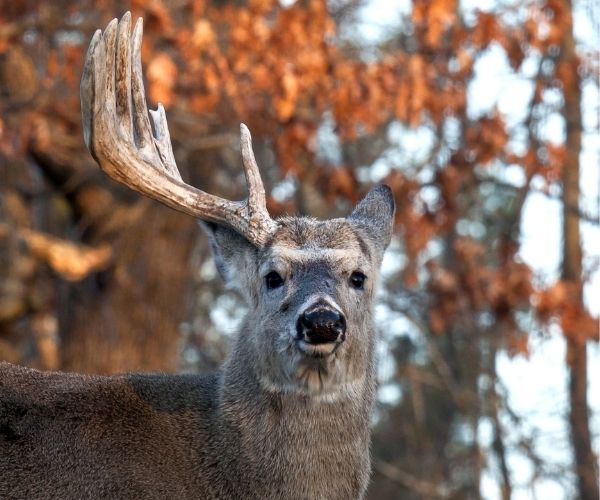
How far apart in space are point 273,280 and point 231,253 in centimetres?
42

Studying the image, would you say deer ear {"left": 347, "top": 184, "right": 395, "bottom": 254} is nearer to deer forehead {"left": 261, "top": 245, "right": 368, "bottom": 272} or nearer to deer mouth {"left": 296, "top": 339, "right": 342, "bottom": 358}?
deer forehead {"left": 261, "top": 245, "right": 368, "bottom": 272}

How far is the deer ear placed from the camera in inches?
290

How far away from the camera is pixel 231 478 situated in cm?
645

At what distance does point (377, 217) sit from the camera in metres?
7.51

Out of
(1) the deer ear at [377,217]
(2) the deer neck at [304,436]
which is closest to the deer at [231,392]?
(2) the deer neck at [304,436]

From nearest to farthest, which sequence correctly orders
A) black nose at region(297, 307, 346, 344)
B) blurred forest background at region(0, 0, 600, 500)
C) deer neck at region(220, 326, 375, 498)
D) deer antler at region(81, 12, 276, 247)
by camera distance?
1. black nose at region(297, 307, 346, 344)
2. deer neck at region(220, 326, 375, 498)
3. deer antler at region(81, 12, 276, 247)
4. blurred forest background at region(0, 0, 600, 500)

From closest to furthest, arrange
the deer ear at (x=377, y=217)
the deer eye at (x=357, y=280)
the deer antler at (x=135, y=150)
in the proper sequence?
1. the deer antler at (x=135, y=150)
2. the deer eye at (x=357, y=280)
3. the deer ear at (x=377, y=217)

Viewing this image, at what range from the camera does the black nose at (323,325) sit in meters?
6.22

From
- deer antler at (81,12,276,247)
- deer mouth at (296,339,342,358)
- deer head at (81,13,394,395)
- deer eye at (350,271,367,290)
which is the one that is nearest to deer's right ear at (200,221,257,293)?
deer head at (81,13,394,395)

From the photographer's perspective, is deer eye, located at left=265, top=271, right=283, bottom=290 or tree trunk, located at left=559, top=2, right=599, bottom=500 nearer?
deer eye, located at left=265, top=271, right=283, bottom=290

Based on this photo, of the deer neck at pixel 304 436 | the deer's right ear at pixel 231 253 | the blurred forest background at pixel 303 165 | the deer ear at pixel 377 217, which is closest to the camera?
the deer neck at pixel 304 436

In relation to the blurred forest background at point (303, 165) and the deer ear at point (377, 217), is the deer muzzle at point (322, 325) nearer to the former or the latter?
the deer ear at point (377, 217)

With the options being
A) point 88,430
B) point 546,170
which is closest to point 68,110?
point 546,170

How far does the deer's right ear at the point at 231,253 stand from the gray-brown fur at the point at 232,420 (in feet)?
0.57
